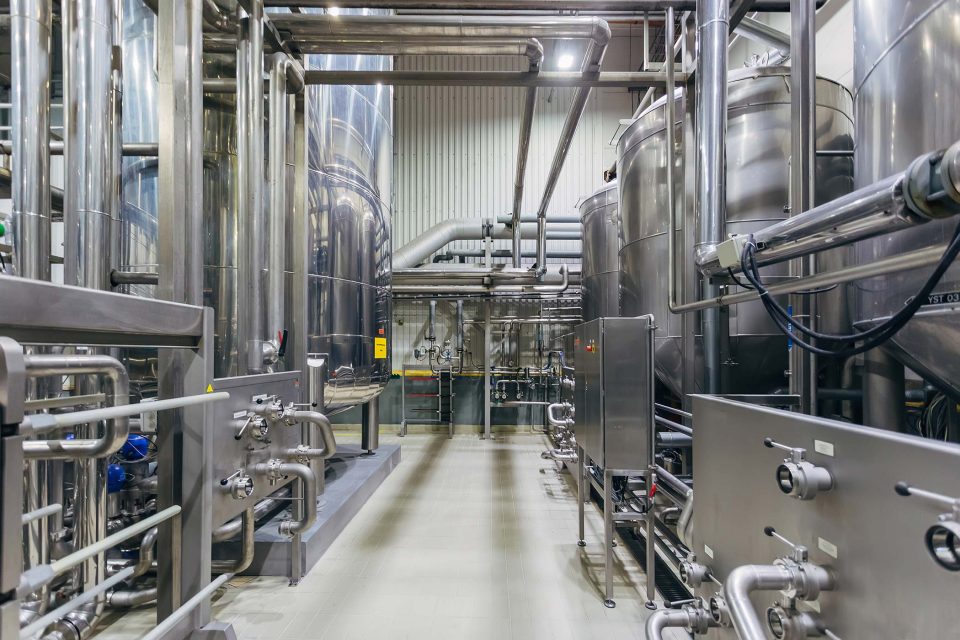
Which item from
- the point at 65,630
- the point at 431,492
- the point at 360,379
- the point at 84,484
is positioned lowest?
the point at 431,492

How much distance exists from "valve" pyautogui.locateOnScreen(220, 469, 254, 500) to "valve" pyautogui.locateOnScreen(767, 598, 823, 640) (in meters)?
1.47

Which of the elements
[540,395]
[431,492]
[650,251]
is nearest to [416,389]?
[540,395]

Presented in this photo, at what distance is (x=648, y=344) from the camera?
198cm

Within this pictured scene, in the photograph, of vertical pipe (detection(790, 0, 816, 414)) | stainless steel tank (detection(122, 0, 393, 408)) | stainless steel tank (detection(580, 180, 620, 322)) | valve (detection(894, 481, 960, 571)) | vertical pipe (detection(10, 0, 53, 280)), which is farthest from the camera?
stainless steel tank (detection(580, 180, 620, 322))

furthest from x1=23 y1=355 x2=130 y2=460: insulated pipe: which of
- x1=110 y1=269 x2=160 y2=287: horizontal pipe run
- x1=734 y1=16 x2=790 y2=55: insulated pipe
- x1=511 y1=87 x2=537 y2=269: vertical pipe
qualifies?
x1=734 y1=16 x2=790 y2=55: insulated pipe

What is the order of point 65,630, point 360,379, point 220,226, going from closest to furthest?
1. point 65,630
2. point 220,226
3. point 360,379

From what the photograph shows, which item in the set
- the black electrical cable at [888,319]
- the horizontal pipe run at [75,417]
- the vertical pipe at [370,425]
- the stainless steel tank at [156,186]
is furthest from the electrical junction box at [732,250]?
the vertical pipe at [370,425]

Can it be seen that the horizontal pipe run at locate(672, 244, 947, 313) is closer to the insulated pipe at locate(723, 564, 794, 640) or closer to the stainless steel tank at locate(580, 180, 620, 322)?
the insulated pipe at locate(723, 564, 794, 640)

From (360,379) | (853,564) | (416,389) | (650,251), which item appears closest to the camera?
(853,564)

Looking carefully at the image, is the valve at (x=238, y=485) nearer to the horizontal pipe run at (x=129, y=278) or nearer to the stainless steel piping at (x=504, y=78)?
the horizontal pipe run at (x=129, y=278)

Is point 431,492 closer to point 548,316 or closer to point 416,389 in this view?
point 416,389

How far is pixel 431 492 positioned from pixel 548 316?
315cm

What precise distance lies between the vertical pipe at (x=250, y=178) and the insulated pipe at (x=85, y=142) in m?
0.43

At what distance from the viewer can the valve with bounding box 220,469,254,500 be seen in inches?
54.2
